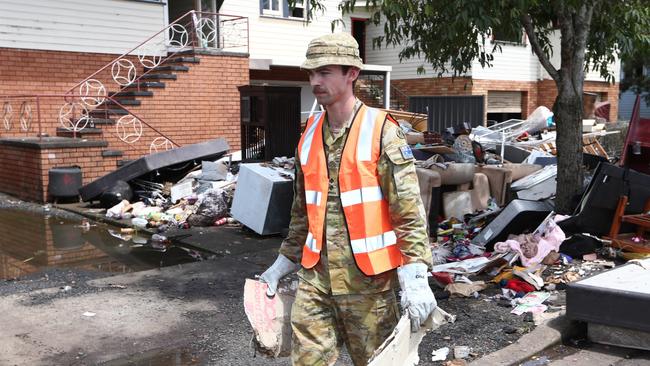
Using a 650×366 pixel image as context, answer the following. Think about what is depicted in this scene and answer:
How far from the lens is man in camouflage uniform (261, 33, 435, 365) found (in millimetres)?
2539

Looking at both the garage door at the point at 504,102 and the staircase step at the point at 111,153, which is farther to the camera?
the garage door at the point at 504,102

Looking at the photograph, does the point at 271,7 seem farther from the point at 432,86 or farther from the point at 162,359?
the point at 162,359

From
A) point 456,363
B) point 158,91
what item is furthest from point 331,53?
point 158,91

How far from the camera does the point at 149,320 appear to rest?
4.92m

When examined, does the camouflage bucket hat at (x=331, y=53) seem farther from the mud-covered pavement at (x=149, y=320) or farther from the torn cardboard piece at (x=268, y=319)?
the mud-covered pavement at (x=149, y=320)

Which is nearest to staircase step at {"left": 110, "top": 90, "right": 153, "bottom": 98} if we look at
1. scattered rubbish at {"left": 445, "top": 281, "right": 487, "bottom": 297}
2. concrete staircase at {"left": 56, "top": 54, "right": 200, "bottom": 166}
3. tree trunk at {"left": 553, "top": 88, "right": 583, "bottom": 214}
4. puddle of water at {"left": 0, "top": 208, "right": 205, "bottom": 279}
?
concrete staircase at {"left": 56, "top": 54, "right": 200, "bottom": 166}

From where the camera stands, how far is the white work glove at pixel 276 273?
285 cm

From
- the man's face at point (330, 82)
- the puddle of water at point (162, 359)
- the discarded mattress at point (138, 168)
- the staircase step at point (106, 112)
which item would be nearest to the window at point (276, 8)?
the staircase step at point (106, 112)

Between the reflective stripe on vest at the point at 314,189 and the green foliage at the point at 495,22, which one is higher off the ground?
the green foliage at the point at 495,22

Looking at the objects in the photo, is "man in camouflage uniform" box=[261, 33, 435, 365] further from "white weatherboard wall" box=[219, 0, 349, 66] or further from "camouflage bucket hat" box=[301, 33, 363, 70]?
"white weatherboard wall" box=[219, 0, 349, 66]

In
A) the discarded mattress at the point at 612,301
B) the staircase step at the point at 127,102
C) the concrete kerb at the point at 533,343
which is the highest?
the staircase step at the point at 127,102

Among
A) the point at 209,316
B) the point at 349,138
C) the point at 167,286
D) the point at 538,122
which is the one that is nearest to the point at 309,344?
the point at 349,138

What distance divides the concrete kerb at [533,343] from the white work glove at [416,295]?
1759 millimetres

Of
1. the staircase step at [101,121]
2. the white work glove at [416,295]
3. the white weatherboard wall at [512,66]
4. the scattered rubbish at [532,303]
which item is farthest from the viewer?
the white weatherboard wall at [512,66]
